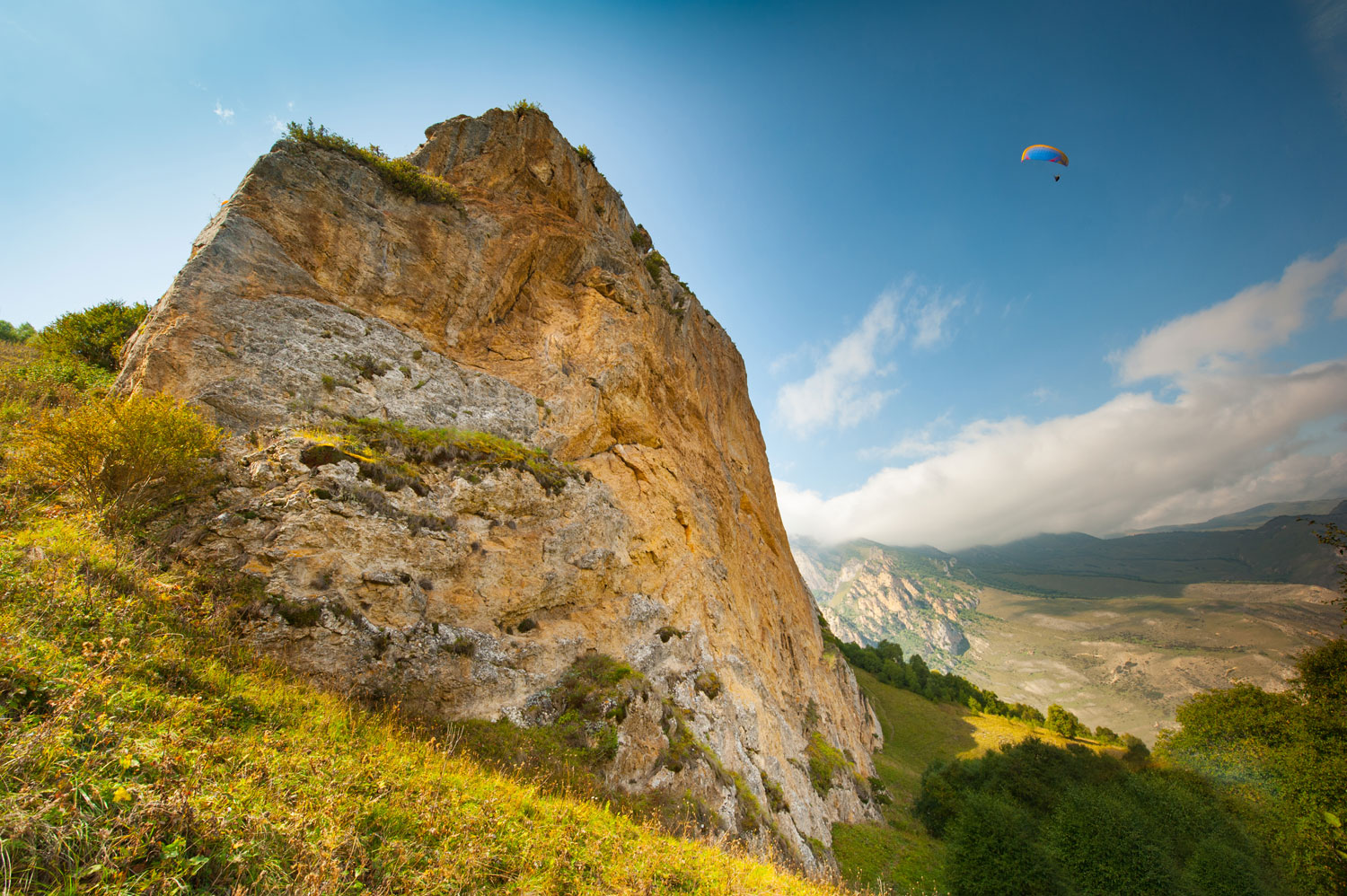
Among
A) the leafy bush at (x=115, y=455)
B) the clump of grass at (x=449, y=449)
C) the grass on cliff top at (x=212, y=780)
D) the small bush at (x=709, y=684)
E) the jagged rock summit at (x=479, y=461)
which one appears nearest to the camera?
the grass on cliff top at (x=212, y=780)

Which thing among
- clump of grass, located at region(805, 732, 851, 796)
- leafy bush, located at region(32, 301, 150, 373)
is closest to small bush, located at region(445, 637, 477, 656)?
leafy bush, located at region(32, 301, 150, 373)

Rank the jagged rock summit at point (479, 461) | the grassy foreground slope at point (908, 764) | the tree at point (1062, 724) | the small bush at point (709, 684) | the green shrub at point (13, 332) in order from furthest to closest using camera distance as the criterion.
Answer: the tree at point (1062, 724) → the green shrub at point (13, 332) → the grassy foreground slope at point (908, 764) → the small bush at point (709, 684) → the jagged rock summit at point (479, 461)

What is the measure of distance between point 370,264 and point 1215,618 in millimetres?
285722

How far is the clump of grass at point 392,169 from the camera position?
15617 mm

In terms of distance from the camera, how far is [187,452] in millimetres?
8312

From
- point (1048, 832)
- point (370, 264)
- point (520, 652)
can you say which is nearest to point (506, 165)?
point (370, 264)

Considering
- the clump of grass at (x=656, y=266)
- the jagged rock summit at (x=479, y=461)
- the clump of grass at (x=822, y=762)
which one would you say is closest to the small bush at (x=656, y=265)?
the clump of grass at (x=656, y=266)

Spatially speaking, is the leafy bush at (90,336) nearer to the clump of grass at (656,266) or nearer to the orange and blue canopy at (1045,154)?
the clump of grass at (656,266)

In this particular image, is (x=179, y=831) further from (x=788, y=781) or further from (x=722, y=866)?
(x=788, y=781)

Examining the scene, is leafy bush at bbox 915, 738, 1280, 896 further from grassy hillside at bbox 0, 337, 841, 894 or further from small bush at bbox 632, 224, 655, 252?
small bush at bbox 632, 224, 655, 252

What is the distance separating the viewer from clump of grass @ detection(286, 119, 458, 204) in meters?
15.6

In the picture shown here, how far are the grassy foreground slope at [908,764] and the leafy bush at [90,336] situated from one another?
2868cm

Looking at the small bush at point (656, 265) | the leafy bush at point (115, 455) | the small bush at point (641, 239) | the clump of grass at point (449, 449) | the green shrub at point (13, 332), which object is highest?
the small bush at point (641, 239)

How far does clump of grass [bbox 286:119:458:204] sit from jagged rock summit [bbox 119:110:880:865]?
1.12ft
